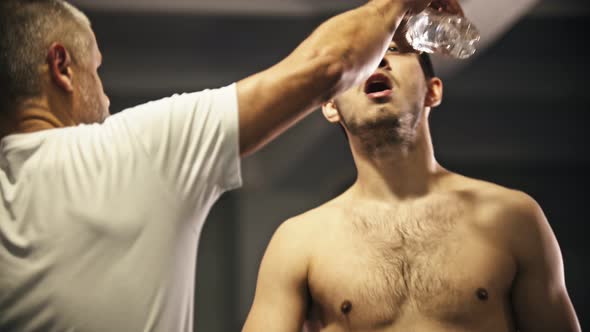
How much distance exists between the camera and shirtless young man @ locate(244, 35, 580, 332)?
5.74ft

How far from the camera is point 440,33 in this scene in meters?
1.73

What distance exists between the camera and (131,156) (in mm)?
1089

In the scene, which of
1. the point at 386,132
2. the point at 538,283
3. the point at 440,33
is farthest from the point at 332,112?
the point at 538,283

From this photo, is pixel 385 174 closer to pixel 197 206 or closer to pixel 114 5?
pixel 197 206

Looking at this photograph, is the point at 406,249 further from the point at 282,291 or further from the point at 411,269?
the point at 282,291

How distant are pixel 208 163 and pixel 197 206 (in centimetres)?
7

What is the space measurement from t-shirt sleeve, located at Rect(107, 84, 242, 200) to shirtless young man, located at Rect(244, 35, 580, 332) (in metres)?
0.76

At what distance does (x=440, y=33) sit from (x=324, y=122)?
3.04 m

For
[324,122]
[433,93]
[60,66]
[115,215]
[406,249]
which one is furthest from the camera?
[324,122]

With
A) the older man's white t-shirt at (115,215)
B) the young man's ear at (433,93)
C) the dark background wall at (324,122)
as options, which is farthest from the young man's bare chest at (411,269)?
the dark background wall at (324,122)

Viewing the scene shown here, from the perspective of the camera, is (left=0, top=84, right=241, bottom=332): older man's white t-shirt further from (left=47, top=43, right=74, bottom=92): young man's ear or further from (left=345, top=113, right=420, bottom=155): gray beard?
(left=345, top=113, right=420, bottom=155): gray beard

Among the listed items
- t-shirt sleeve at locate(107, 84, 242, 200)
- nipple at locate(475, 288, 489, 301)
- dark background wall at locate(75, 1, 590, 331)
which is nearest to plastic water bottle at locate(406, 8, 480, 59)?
nipple at locate(475, 288, 489, 301)

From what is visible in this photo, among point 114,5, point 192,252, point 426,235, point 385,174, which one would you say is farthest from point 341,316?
point 114,5

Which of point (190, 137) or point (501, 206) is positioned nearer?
point (190, 137)
